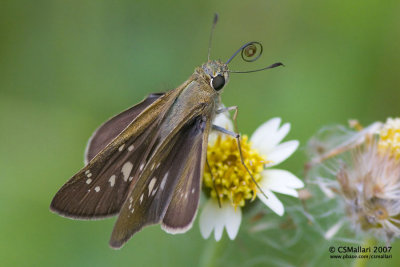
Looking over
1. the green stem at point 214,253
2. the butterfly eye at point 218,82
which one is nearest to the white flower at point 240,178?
the green stem at point 214,253

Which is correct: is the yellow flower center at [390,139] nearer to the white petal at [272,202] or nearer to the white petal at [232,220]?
the white petal at [272,202]

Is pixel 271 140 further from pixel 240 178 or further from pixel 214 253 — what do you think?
pixel 214 253

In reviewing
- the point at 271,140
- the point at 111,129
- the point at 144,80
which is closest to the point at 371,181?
the point at 271,140

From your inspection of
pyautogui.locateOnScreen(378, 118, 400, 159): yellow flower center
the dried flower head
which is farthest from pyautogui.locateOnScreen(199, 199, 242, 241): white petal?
pyautogui.locateOnScreen(378, 118, 400, 159): yellow flower center

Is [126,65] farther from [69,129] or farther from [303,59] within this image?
[303,59]

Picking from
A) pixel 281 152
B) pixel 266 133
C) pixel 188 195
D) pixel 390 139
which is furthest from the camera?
pixel 266 133

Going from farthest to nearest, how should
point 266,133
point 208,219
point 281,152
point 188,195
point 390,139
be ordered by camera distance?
point 266,133 < point 281,152 < point 390,139 < point 208,219 < point 188,195

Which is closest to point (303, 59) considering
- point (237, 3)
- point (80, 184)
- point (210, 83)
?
point (237, 3)
